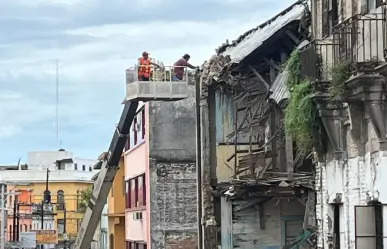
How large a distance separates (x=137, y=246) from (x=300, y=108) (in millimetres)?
26317

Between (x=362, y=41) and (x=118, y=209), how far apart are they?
35.7 m

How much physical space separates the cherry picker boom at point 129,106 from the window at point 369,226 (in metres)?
15.7

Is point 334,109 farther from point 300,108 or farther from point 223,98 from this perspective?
point 223,98

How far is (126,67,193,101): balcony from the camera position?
3155 centimetres

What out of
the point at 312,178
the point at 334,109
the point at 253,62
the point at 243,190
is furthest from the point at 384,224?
the point at 253,62

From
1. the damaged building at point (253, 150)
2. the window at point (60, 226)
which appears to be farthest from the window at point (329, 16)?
the window at point (60, 226)

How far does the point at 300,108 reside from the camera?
724 inches

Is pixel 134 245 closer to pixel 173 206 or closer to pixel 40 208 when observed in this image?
pixel 173 206

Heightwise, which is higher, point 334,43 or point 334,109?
point 334,43

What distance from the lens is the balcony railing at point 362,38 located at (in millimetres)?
16062

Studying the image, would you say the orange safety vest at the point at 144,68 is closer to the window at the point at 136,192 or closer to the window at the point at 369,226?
the window at the point at 136,192

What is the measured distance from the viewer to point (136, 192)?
144ft

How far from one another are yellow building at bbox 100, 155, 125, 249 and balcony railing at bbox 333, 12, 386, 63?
33.5 meters

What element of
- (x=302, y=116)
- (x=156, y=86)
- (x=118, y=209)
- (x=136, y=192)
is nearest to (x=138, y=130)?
(x=136, y=192)
